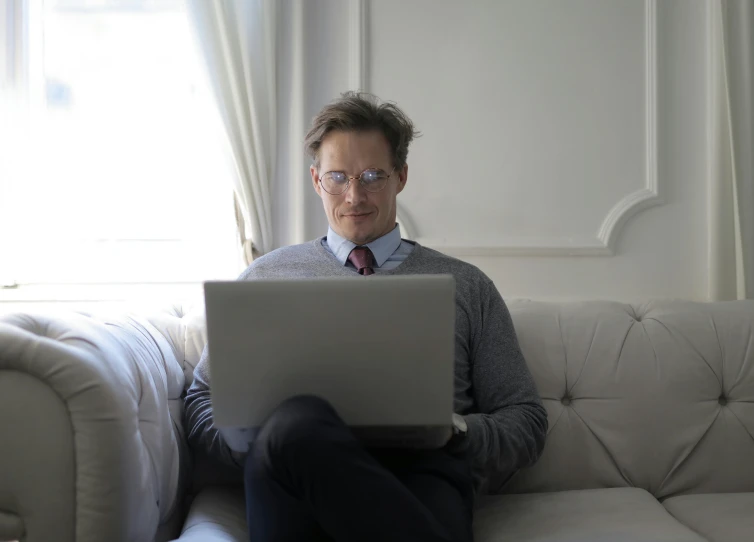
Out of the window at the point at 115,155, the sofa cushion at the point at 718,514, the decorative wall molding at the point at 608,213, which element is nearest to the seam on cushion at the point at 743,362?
the sofa cushion at the point at 718,514

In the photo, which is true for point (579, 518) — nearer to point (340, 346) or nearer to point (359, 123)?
point (340, 346)

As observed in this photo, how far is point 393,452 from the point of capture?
1.28m

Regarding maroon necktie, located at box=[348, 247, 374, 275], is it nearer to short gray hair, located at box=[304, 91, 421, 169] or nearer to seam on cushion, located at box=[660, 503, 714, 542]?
short gray hair, located at box=[304, 91, 421, 169]

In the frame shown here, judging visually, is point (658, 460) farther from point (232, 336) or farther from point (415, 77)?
point (415, 77)

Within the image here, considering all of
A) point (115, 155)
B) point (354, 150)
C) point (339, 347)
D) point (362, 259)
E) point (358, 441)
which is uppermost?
point (115, 155)

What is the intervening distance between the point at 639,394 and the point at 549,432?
0.23 metres

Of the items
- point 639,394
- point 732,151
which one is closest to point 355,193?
point 639,394

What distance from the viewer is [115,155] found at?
247 centimetres

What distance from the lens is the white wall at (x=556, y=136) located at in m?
2.30

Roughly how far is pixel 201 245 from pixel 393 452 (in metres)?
1.41

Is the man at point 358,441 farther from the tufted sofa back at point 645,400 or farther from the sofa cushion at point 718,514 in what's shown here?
the sofa cushion at point 718,514

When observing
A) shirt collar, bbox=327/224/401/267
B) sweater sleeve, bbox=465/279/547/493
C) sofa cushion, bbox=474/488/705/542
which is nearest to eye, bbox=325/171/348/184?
shirt collar, bbox=327/224/401/267

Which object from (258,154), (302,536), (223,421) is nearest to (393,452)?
(302,536)

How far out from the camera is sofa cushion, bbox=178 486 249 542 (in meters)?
1.24
